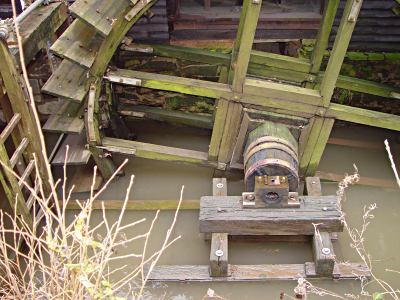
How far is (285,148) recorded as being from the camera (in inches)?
157

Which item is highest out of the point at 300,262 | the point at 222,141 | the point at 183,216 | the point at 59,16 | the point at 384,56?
the point at 384,56

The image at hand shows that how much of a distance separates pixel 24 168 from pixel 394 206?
352 centimetres

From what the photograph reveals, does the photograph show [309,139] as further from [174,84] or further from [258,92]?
[174,84]

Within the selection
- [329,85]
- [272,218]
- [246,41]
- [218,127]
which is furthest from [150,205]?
[329,85]

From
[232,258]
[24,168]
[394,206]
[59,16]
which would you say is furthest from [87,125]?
[394,206]

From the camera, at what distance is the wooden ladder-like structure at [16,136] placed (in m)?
3.54

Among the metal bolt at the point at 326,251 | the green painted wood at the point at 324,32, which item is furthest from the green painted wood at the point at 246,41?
the metal bolt at the point at 326,251

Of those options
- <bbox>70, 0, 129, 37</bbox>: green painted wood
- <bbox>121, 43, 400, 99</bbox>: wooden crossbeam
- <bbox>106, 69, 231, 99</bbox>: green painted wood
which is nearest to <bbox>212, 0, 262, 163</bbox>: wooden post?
<bbox>106, 69, 231, 99</bbox>: green painted wood

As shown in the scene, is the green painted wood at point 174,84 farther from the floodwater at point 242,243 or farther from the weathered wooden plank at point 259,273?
the weathered wooden plank at point 259,273

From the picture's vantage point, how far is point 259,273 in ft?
12.9

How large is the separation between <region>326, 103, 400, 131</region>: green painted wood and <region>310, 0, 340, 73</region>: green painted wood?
605 millimetres

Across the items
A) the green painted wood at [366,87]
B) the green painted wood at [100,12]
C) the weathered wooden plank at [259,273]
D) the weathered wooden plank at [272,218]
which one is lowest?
the weathered wooden plank at [259,273]

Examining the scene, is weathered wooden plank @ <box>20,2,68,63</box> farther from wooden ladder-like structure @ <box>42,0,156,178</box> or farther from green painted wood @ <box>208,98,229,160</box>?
green painted wood @ <box>208,98,229,160</box>

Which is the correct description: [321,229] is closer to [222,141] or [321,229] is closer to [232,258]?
[232,258]
